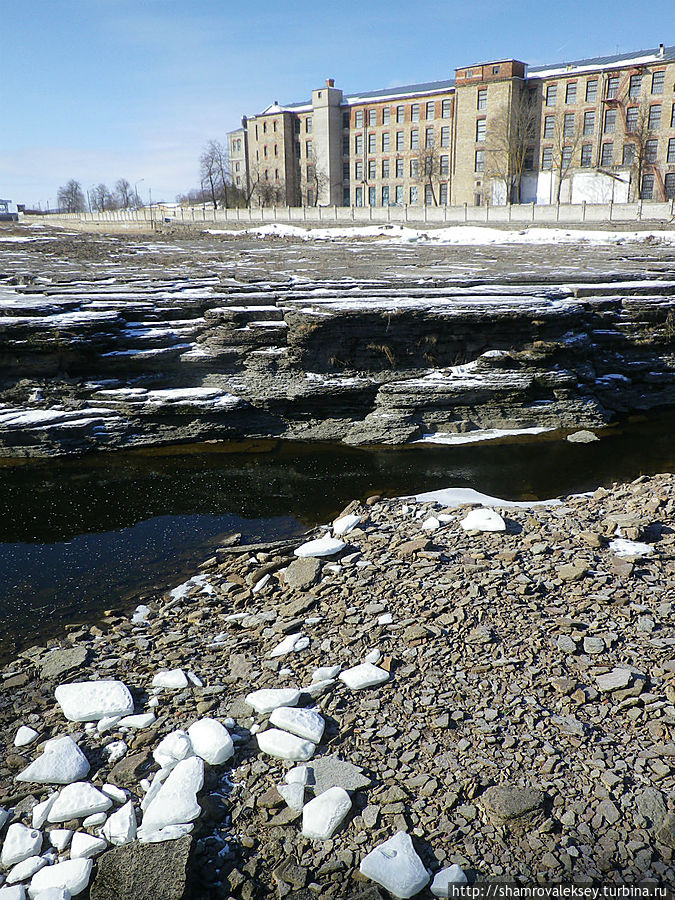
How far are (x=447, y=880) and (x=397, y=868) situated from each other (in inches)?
12.5

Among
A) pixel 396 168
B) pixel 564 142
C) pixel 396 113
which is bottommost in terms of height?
pixel 396 168

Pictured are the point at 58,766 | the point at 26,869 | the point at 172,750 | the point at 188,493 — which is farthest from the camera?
the point at 188,493

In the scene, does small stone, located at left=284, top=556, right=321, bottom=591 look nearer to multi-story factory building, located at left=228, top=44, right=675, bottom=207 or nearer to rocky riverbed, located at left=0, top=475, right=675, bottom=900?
rocky riverbed, located at left=0, top=475, right=675, bottom=900

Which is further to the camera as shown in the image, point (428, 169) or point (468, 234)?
point (428, 169)

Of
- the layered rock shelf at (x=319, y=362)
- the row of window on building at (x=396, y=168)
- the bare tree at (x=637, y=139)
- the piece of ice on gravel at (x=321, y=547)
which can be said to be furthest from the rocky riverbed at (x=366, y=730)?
the row of window on building at (x=396, y=168)

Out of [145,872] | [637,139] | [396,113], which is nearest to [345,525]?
[145,872]

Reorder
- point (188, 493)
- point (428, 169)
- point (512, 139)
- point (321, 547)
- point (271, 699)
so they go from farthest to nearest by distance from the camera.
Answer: point (428, 169)
point (512, 139)
point (188, 493)
point (321, 547)
point (271, 699)

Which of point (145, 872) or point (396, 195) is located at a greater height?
point (396, 195)

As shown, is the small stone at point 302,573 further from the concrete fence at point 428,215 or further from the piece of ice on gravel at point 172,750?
the concrete fence at point 428,215

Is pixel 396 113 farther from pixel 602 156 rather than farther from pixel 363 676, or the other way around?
pixel 363 676

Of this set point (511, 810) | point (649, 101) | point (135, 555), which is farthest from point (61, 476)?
point (649, 101)

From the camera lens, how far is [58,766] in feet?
16.3

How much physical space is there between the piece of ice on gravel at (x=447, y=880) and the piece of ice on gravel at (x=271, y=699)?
6.44 feet

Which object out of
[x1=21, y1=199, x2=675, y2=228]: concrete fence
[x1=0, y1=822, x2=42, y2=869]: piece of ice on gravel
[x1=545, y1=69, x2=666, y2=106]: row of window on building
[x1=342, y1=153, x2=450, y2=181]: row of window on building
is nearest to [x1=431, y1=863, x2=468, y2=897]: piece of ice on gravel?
[x1=0, y1=822, x2=42, y2=869]: piece of ice on gravel
